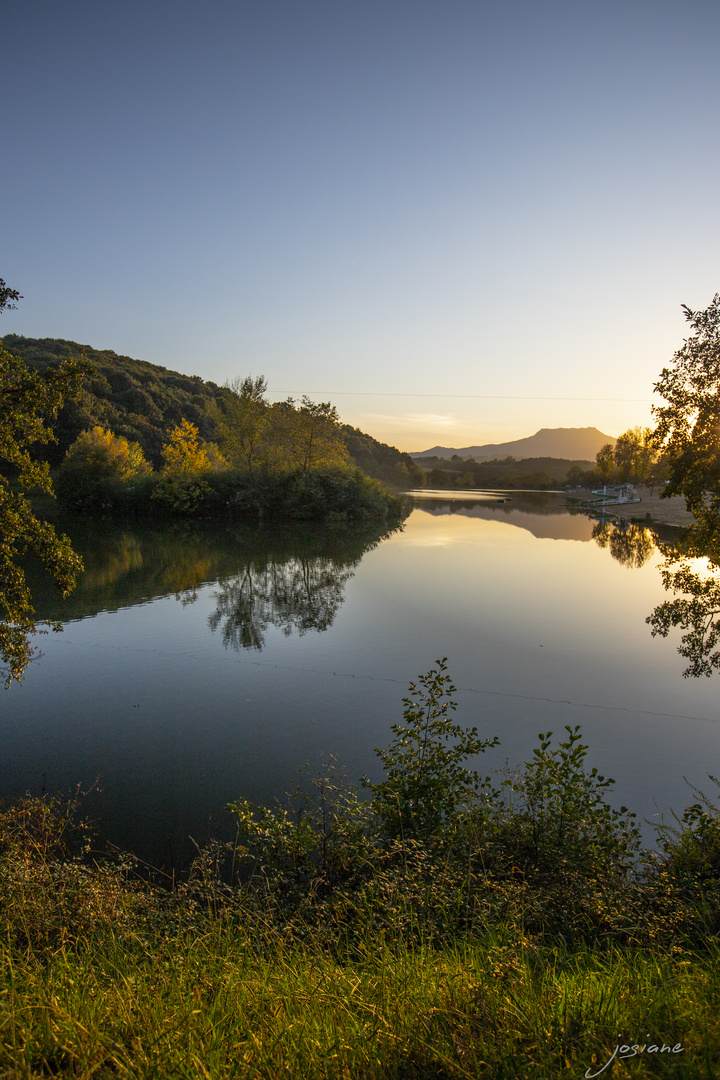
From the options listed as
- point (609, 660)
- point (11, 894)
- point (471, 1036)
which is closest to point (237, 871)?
point (11, 894)


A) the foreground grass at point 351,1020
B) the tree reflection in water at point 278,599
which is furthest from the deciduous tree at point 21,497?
the tree reflection in water at point 278,599

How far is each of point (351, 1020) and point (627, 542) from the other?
3435cm

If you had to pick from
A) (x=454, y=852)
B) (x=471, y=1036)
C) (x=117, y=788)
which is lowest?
(x=117, y=788)

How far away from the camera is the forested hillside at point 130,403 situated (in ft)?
202

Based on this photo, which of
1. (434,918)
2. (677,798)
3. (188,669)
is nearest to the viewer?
(434,918)

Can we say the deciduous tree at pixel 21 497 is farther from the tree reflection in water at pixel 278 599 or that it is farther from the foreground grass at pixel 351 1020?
the tree reflection in water at pixel 278 599

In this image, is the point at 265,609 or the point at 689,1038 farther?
the point at 265,609

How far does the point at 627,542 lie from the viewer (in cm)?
3294

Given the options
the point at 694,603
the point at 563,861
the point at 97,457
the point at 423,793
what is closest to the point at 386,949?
the point at 563,861

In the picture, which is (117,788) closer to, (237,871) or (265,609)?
(237,871)

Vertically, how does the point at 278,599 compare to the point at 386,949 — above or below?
below

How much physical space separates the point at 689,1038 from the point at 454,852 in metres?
2.67

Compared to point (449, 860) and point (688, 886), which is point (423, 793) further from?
point (688, 886)

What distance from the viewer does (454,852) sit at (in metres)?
4.60
